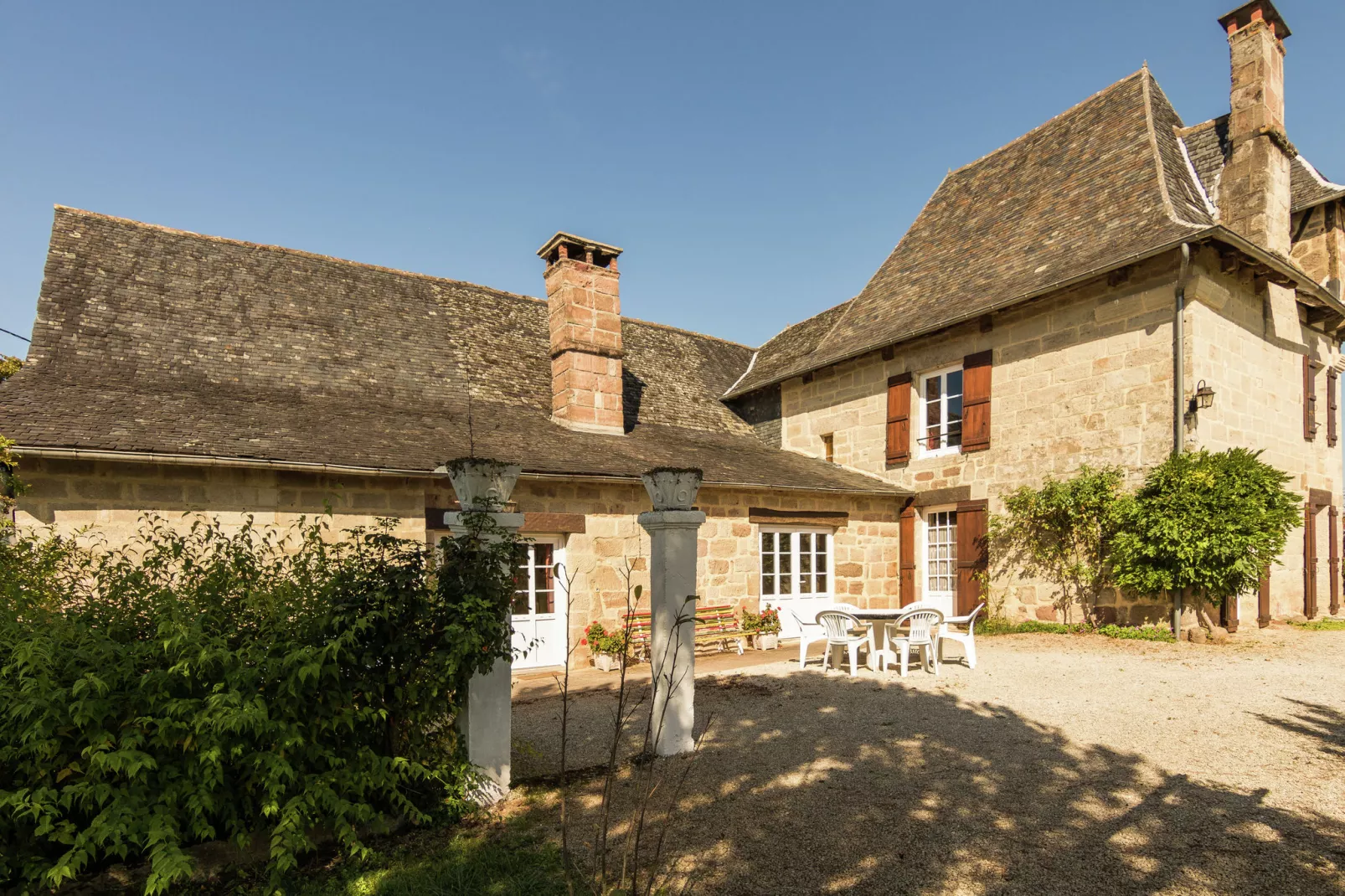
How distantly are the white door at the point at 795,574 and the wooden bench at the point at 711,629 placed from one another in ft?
2.83

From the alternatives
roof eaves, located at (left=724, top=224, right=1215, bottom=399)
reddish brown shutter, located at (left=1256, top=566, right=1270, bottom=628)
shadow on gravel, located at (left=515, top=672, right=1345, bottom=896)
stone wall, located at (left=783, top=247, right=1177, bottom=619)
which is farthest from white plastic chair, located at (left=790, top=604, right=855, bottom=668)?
reddish brown shutter, located at (left=1256, top=566, right=1270, bottom=628)

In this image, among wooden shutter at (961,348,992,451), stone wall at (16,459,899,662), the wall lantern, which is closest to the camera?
stone wall at (16,459,899,662)

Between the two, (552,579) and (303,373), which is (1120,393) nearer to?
(552,579)

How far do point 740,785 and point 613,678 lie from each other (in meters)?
4.25

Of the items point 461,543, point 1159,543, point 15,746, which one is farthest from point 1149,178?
point 15,746

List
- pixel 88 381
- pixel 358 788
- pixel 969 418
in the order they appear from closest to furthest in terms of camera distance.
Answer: pixel 358 788 → pixel 88 381 → pixel 969 418

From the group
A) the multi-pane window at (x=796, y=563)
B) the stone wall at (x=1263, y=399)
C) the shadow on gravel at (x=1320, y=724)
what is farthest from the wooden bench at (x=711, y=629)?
the stone wall at (x=1263, y=399)

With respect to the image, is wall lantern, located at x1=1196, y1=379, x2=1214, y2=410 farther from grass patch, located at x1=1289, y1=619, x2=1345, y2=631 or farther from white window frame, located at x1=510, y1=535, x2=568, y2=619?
white window frame, located at x1=510, y1=535, x2=568, y2=619

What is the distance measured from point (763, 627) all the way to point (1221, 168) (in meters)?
9.27

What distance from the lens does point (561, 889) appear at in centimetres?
292

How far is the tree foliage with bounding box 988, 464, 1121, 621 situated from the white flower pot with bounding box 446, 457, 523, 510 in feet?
26.2

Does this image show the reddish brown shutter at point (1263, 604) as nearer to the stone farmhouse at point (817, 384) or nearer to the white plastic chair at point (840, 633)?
the stone farmhouse at point (817, 384)

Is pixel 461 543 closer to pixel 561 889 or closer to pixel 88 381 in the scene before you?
pixel 561 889

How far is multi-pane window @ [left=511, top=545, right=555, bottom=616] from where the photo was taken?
8.81m
